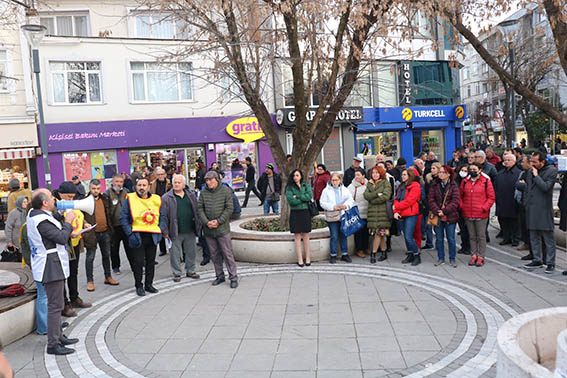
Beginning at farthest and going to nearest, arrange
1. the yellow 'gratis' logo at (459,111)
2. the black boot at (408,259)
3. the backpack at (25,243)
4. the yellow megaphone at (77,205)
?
the yellow 'gratis' logo at (459,111) < the black boot at (408,259) < the backpack at (25,243) < the yellow megaphone at (77,205)

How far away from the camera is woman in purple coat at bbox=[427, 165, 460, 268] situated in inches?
334

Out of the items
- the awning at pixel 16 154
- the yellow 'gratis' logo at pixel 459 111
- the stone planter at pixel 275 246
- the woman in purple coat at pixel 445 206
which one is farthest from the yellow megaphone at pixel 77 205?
the yellow 'gratis' logo at pixel 459 111

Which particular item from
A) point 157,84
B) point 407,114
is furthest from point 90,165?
point 407,114

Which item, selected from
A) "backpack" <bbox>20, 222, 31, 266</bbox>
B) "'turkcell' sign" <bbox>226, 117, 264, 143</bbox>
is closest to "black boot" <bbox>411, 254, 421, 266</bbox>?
"backpack" <bbox>20, 222, 31, 266</bbox>

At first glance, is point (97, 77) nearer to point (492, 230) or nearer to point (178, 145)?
point (178, 145)

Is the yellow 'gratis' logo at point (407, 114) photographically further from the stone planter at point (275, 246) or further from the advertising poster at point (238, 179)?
the stone planter at point (275, 246)

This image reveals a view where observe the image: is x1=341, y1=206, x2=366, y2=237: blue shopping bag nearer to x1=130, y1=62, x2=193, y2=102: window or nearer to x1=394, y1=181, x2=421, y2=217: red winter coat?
x1=394, y1=181, x2=421, y2=217: red winter coat

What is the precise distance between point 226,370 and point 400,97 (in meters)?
24.2

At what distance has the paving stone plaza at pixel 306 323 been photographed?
488cm

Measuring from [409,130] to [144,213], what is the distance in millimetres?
22136

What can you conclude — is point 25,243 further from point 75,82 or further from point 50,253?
point 75,82

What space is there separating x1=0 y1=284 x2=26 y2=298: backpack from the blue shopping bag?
5309mm

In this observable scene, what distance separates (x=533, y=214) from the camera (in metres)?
7.95

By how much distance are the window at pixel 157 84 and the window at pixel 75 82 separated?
5.13 ft
